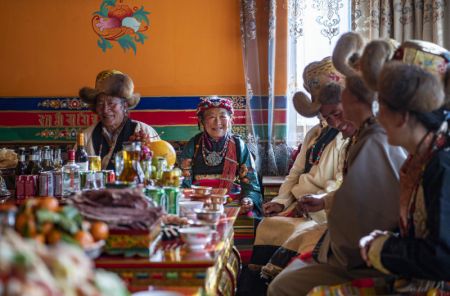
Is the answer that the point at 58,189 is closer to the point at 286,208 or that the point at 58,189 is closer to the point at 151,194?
the point at 151,194

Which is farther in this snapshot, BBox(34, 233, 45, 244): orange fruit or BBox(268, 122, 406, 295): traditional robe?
BBox(268, 122, 406, 295): traditional robe

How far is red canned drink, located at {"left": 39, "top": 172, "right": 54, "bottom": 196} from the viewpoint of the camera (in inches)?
126

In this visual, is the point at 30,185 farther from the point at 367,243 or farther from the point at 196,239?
the point at 367,243

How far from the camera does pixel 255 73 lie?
5.27 m

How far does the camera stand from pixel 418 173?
215 centimetres

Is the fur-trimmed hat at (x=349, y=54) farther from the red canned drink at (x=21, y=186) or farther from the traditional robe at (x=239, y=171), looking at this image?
the traditional robe at (x=239, y=171)

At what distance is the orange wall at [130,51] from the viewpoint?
538 cm

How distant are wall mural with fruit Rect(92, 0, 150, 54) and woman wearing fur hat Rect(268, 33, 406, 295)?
10.2ft

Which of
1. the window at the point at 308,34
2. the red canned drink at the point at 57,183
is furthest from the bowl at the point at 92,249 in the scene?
the window at the point at 308,34

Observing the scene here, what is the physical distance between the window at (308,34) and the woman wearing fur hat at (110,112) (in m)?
1.43

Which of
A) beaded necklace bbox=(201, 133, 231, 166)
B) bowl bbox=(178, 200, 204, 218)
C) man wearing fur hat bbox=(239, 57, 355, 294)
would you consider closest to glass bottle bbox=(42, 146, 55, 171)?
bowl bbox=(178, 200, 204, 218)

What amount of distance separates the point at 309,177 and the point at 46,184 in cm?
167

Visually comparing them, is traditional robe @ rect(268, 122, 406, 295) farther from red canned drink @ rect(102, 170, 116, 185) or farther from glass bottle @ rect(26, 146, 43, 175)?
glass bottle @ rect(26, 146, 43, 175)

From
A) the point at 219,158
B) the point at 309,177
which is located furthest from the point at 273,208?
the point at 219,158
